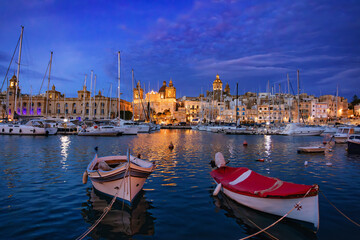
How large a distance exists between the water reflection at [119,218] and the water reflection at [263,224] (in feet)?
9.46

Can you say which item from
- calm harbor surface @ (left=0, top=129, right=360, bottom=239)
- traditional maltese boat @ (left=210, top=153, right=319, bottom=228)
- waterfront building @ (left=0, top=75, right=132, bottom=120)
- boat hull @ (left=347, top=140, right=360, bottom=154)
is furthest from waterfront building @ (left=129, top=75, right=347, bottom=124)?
traditional maltese boat @ (left=210, top=153, right=319, bottom=228)

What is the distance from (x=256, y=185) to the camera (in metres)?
8.67

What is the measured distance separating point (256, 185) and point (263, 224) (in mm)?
1575

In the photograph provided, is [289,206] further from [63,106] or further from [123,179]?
[63,106]

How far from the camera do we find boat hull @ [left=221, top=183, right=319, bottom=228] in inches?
264

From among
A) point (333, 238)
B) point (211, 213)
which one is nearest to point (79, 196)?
point (211, 213)

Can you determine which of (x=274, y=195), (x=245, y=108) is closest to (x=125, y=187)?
(x=274, y=195)

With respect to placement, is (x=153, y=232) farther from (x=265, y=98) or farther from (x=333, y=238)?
(x=265, y=98)

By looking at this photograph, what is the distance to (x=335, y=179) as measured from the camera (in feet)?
43.7

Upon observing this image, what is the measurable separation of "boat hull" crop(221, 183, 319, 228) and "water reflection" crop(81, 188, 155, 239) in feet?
11.5

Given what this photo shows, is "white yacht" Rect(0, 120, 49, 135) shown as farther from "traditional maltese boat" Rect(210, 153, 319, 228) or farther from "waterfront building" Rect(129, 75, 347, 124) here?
"traditional maltese boat" Rect(210, 153, 319, 228)

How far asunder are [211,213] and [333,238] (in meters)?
3.68

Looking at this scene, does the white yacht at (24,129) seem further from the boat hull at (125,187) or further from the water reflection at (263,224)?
the water reflection at (263,224)

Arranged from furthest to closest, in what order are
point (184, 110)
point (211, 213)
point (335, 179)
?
point (184, 110) → point (335, 179) → point (211, 213)
